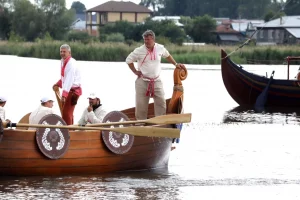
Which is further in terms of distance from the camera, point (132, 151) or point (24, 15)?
point (24, 15)

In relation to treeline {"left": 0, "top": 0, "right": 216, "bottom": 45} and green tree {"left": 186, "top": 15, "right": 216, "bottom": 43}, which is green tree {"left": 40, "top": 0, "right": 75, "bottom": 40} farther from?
green tree {"left": 186, "top": 15, "right": 216, "bottom": 43}

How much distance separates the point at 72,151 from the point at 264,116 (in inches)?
442

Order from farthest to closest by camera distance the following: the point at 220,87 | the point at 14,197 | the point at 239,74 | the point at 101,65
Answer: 1. the point at 101,65
2. the point at 220,87
3. the point at 239,74
4. the point at 14,197

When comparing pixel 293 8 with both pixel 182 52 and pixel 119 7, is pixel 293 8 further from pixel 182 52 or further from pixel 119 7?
pixel 182 52

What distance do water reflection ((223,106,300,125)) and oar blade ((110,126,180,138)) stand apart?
29.3 ft

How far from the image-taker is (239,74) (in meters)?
23.7

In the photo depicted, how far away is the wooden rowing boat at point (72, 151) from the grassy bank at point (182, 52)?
31.2 meters

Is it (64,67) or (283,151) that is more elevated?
(64,67)

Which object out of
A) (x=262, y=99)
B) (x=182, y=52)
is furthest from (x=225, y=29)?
(x=262, y=99)

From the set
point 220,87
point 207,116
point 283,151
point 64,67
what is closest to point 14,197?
point 64,67

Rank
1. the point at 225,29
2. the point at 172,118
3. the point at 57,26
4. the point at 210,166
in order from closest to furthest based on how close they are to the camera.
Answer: the point at 172,118 < the point at 210,166 < the point at 57,26 < the point at 225,29

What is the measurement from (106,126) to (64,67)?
1.19 metres

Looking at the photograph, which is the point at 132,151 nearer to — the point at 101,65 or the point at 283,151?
the point at 283,151

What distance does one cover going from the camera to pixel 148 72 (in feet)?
41.3
